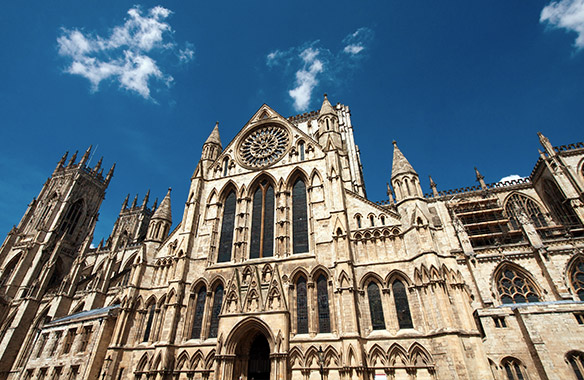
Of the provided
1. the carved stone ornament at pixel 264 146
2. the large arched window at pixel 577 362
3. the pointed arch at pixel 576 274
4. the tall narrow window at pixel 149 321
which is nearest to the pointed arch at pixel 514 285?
the pointed arch at pixel 576 274

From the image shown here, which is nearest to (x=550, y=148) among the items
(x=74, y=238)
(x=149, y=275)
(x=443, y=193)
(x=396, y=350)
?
(x=443, y=193)

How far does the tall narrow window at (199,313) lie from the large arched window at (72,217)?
36453 mm

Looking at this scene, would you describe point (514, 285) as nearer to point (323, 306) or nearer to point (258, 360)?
point (323, 306)

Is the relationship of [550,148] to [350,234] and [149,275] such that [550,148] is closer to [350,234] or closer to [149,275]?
[350,234]

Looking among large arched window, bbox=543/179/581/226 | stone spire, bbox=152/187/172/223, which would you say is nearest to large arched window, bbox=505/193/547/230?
large arched window, bbox=543/179/581/226

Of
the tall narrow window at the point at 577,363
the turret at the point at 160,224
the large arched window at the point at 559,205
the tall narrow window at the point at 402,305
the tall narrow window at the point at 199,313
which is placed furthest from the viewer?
the large arched window at the point at 559,205

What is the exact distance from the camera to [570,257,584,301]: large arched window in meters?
18.9

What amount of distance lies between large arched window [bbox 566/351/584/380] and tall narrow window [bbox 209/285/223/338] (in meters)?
17.9

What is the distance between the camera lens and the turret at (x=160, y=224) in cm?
2234

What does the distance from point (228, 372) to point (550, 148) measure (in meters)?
33.3

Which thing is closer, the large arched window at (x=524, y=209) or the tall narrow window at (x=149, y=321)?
the tall narrow window at (x=149, y=321)

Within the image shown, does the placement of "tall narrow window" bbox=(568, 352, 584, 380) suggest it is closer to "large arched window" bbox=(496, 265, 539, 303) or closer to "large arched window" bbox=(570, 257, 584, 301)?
"large arched window" bbox=(496, 265, 539, 303)

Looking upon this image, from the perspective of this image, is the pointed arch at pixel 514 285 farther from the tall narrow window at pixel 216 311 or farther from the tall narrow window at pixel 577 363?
the tall narrow window at pixel 216 311

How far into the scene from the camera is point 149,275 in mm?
20359
